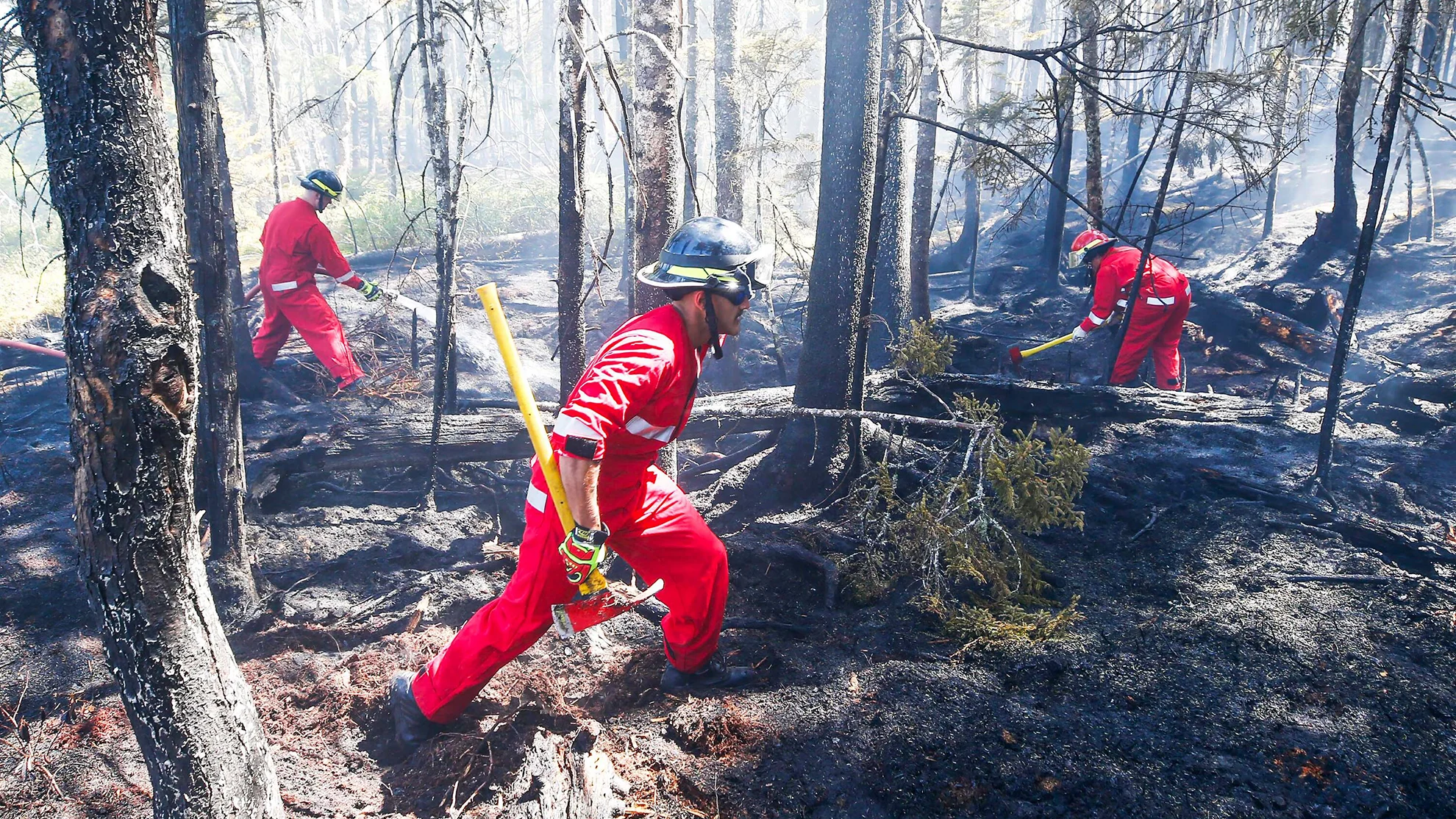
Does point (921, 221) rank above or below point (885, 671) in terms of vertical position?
above

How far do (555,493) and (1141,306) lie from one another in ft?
24.1

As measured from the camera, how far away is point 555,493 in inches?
123

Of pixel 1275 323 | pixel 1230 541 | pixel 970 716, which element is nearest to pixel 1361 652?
pixel 1230 541

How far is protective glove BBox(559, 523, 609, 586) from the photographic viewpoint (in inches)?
119

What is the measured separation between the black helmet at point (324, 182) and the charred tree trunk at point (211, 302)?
9.44 feet

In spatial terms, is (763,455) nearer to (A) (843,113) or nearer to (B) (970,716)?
(A) (843,113)

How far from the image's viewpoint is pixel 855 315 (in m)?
5.73

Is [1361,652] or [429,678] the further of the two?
[1361,652]

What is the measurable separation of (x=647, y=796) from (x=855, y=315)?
383 cm

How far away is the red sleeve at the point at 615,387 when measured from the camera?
287 cm

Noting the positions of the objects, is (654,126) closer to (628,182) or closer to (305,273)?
(305,273)

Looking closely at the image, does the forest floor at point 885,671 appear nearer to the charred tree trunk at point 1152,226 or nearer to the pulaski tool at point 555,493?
the pulaski tool at point 555,493

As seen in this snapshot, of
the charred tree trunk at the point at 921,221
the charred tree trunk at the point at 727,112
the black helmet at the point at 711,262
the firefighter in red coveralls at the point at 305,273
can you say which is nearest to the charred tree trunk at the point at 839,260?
the black helmet at the point at 711,262

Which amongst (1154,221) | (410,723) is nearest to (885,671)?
(410,723)
